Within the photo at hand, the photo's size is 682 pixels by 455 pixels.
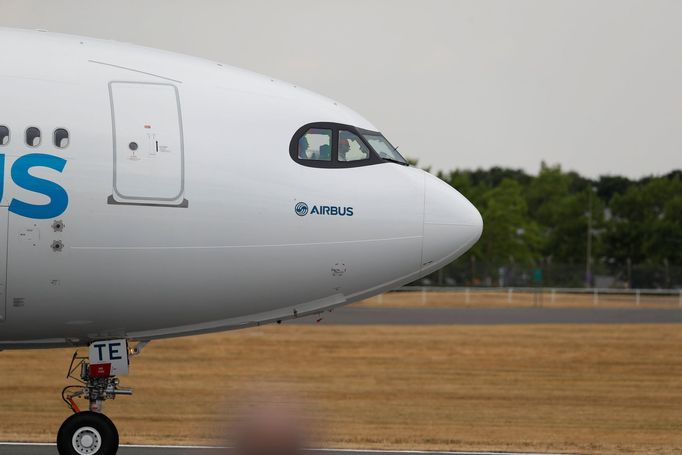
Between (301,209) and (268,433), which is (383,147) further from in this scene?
(268,433)

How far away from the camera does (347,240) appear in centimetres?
1475

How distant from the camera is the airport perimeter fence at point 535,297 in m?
75.6

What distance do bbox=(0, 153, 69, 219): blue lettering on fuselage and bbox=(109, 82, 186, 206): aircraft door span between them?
23.1 inches

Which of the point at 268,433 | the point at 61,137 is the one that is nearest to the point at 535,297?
the point at 61,137

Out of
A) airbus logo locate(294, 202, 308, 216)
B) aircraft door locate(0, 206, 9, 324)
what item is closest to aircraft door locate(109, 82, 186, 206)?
aircraft door locate(0, 206, 9, 324)

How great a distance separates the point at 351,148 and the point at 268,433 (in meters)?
8.02

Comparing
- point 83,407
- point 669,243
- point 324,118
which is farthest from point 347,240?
point 669,243

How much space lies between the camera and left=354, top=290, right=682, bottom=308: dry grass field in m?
73.2

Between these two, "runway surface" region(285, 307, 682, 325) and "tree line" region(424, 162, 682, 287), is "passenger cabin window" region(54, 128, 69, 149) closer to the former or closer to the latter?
"runway surface" region(285, 307, 682, 325)

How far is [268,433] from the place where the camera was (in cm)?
738

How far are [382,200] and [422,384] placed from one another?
19721 millimetres

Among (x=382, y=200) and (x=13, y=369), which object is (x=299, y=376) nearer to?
(x=13, y=369)

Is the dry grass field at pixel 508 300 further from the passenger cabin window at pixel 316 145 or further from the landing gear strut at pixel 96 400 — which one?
the landing gear strut at pixel 96 400

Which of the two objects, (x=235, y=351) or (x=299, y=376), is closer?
(x=299, y=376)
